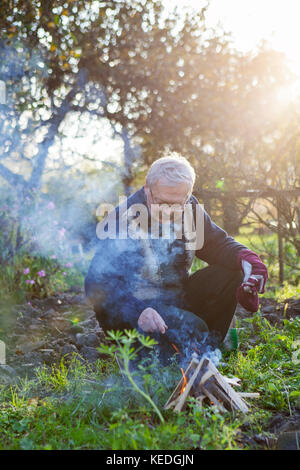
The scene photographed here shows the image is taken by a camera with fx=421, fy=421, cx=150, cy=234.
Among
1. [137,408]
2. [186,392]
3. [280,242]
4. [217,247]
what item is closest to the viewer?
[186,392]

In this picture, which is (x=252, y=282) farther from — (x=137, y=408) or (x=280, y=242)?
(x=280, y=242)

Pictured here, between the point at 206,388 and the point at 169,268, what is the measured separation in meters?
0.96

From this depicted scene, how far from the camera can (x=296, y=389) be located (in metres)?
2.31

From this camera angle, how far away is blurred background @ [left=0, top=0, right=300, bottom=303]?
466 cm

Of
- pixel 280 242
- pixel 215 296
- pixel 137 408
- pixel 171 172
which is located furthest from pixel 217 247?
pixel 280 242

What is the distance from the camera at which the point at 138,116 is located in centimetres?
550

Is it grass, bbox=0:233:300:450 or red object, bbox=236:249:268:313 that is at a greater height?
red object, bbox=236:249:268:313

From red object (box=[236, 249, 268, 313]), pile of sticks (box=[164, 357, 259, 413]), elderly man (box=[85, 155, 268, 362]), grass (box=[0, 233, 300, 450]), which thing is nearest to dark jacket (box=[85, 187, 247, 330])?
elderly man (box=[85, 155, 268, 362])

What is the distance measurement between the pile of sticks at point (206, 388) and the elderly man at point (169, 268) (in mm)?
437

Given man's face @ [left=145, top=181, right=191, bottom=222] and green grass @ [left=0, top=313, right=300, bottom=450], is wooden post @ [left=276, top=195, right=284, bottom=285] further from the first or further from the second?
man's face @ [left=145, top=181, right=191, bottom=222]

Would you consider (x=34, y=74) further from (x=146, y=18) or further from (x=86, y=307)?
(x=86, y=307)

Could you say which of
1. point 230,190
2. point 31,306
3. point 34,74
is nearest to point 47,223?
point 31,306

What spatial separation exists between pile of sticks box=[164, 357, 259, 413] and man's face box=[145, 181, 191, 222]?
0.94 m

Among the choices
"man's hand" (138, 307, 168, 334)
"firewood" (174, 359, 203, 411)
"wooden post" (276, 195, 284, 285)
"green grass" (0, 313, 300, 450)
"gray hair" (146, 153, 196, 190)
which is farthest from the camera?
"wooden post" (276, 195, 284, 285)
